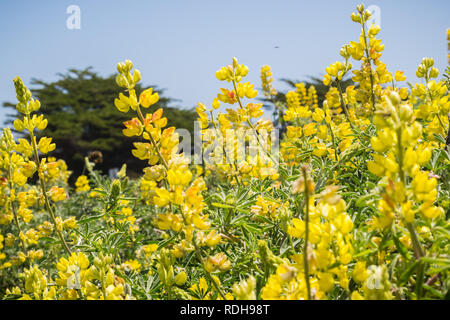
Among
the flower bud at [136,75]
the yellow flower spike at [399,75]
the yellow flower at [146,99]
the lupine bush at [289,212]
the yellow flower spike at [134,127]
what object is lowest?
the lupine bush at [289,212]

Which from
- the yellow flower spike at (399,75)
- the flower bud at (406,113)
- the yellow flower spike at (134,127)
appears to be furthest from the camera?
the yellow flower spike at (399,75)

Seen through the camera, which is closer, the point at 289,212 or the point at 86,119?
the point at 289,212

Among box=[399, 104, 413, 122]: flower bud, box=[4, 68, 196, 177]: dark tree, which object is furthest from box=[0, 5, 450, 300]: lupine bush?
box=[4, 68, 196, 177]: dark tree

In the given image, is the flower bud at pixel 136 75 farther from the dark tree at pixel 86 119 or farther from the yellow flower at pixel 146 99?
the dark tree at pixel 86 119

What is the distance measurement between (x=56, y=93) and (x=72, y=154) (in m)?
4.37

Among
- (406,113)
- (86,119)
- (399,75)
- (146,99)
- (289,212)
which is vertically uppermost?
(86,119)

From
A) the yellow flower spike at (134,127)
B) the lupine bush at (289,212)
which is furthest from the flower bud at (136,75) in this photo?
the yellow flower spike at (134,127)

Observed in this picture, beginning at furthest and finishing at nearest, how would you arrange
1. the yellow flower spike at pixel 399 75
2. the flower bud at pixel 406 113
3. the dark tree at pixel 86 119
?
the dark tree at pixel 86 119, the yellow flower spike at pixel 399 75, the flower bud at pixel 406 113

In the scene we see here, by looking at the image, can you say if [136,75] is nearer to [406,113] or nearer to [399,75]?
[406,113]

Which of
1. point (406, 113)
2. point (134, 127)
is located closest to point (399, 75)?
point (406, 113)

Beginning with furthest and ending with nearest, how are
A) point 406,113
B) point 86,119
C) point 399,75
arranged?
point 86,119 → point 399,75 → point 406,113

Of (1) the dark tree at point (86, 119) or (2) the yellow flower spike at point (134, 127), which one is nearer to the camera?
(2) the yellow flower spike at point (134, 127)

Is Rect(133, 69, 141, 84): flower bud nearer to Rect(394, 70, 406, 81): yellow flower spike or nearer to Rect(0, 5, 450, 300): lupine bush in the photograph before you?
Rect(0, 5, 450, 300): lupine bush

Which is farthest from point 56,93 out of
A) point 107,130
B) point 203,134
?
point 203,134
